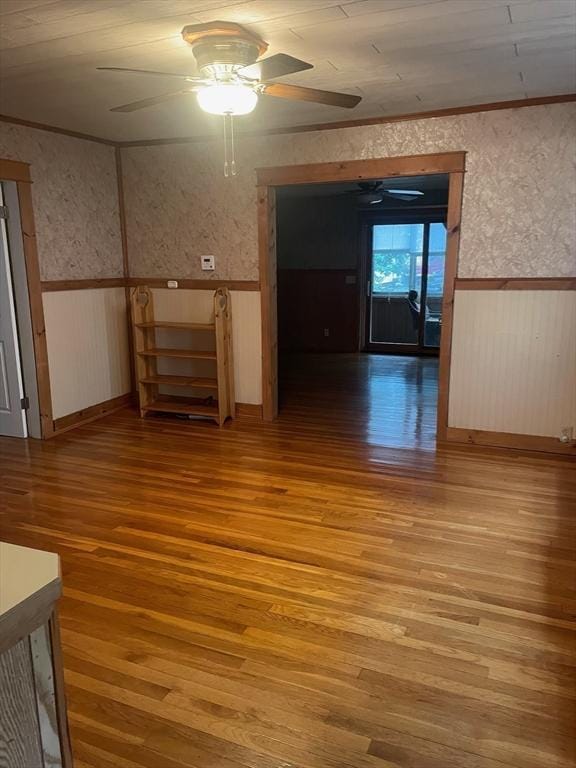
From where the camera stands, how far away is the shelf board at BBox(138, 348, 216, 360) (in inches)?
195

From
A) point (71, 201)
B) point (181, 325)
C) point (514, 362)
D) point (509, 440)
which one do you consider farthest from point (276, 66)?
point (509, 440)

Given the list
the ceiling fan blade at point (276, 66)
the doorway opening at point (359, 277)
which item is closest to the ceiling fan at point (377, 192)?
the doorway opening at point (359, 277)

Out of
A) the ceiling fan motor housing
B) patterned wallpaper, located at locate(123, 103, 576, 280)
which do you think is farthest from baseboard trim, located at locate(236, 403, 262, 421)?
the ceiling fan motor housing

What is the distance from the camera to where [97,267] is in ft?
16.9

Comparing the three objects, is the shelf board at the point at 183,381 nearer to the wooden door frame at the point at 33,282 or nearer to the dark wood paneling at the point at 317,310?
the wooden door frame at the point at 33,282

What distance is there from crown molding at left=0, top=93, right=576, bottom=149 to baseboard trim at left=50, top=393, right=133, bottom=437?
2.38 metres

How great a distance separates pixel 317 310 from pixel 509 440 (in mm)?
5232

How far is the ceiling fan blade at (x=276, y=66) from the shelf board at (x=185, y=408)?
304 centimetres

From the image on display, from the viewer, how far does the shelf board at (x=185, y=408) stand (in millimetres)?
5094

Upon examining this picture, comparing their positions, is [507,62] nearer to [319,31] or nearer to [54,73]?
[319,31]

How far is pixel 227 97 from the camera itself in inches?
106

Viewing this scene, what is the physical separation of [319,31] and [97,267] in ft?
10.6

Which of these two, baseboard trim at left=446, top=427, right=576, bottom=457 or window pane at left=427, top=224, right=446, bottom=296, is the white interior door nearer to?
baseboard trim at left=446, top=427, right=576, bottom=457

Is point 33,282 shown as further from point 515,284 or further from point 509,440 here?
point 509,440
